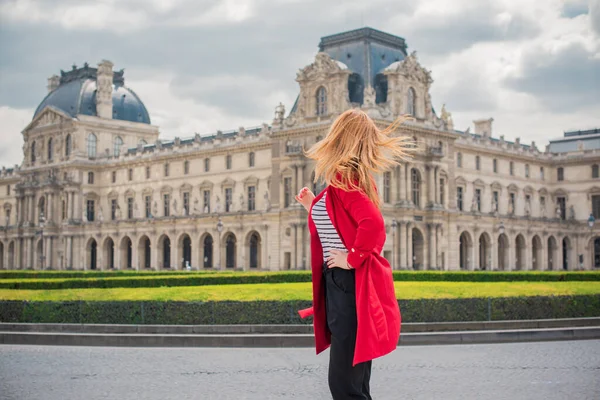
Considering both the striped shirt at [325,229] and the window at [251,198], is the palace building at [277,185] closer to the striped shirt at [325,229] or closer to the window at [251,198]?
the window at [251,198]

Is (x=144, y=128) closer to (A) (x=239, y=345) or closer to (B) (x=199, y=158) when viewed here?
(B) (x=199, y=158)

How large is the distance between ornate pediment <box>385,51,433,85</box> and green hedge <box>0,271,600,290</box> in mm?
29589

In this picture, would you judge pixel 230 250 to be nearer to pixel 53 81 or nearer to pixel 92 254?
pixel 92 254

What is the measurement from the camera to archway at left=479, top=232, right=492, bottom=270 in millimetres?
76688

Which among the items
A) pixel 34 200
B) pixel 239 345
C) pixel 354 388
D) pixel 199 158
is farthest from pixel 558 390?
pixel 34 200

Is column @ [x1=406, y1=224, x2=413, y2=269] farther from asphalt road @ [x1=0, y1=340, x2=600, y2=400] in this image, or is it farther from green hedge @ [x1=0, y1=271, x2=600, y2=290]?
asphalt road @ [x1=0, y1=340, x2=600, y2=400]

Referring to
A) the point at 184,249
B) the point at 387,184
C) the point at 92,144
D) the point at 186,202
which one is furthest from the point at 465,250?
the point at 92,144

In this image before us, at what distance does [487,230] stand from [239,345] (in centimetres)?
6141

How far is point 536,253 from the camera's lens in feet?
276

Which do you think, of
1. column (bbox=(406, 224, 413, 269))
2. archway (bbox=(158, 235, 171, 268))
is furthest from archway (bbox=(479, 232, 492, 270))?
archway (bbox=(158, 235, 171, 268))

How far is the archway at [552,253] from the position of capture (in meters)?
85.4

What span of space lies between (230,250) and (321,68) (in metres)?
21.9

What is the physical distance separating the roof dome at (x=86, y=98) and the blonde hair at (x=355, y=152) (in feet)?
302

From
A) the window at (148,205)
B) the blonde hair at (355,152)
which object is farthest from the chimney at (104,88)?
the blonde hair at (355,152)
